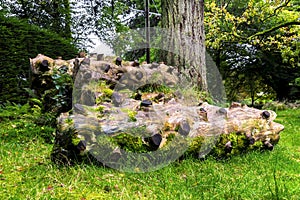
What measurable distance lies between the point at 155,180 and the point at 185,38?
116 inches

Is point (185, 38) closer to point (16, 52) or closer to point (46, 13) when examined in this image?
point (16, 52)

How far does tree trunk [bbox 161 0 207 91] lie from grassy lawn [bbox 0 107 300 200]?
1.95 m

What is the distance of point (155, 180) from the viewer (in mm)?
2322

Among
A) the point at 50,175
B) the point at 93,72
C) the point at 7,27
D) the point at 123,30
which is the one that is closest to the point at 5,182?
the point at 50,175

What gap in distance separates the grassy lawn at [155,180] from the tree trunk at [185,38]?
6.39 ft

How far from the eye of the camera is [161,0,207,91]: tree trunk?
468 centimetres

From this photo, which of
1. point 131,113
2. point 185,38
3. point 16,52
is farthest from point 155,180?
point 16,52

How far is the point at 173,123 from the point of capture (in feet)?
9.44

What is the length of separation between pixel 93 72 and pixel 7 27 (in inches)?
140

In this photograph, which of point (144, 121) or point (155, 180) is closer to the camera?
point (155, 180)

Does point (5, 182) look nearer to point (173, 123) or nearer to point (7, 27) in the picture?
point (173, 123)

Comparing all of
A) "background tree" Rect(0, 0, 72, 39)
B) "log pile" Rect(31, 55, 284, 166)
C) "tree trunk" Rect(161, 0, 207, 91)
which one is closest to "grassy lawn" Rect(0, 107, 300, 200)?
"log pile" Rect(31, 55, 284, 166)

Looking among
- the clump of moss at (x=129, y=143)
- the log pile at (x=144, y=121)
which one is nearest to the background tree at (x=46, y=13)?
the log pile at (x=144, y=121)

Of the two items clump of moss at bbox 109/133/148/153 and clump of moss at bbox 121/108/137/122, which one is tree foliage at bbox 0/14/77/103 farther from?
clump of moss at bbox 109/133/148/153
